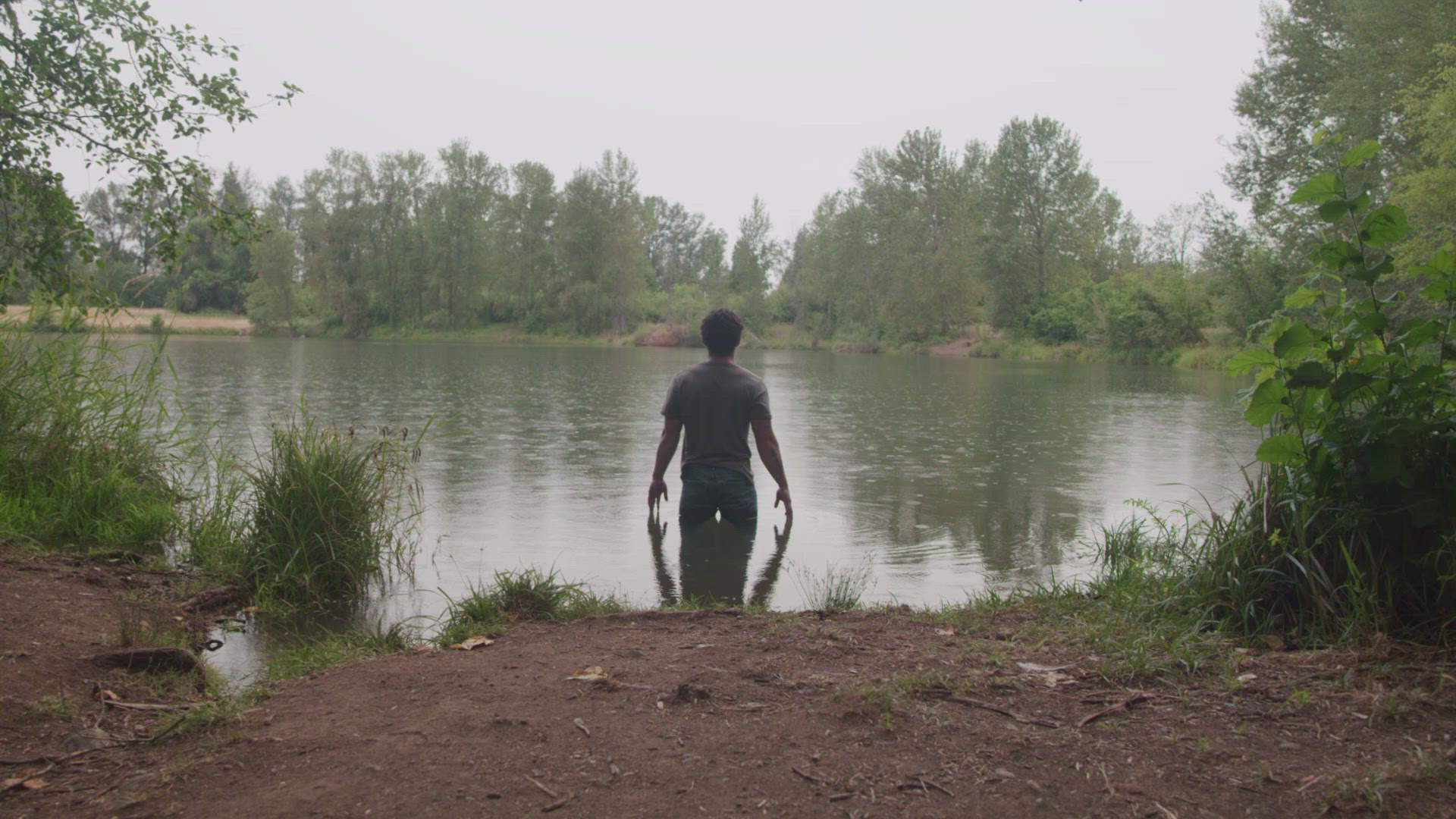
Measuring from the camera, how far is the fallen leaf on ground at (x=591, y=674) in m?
3.74

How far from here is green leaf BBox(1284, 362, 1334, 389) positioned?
4051mm

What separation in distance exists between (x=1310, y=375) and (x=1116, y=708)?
1790 mm

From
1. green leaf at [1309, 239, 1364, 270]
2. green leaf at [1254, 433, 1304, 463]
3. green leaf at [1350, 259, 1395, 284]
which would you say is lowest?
green leaf at [1254, 433, 1304, 463]

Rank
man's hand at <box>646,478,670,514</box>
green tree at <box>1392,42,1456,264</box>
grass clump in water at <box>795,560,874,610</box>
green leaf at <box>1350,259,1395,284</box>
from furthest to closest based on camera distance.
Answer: green tree at <box>1392,42,1456,264</box>
man's hand at <box>646,478,670,514</box>
grass clump in water at <box>795,560,874,610</box>
green leaf at <box>1350,259,1395,284</box>

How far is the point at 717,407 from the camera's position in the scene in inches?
275

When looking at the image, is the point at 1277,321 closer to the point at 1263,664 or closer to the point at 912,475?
the point at 1263,664

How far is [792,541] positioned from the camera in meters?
8.13

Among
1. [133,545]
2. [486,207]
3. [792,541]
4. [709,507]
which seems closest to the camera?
[133,545]

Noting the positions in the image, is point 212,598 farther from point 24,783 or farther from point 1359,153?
point 1359,153

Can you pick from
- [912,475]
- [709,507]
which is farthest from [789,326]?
[709,507]

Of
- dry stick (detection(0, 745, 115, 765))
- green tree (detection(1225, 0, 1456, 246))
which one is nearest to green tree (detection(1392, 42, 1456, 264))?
green tree (detection(1225, 0, 1456, 246))

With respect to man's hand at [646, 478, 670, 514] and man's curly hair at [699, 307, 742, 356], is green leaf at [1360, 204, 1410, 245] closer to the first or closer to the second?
man's curly hair at [699, 307, 742, 356]

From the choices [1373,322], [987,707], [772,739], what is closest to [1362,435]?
[1373,322]

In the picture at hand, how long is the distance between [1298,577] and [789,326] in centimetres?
7535
